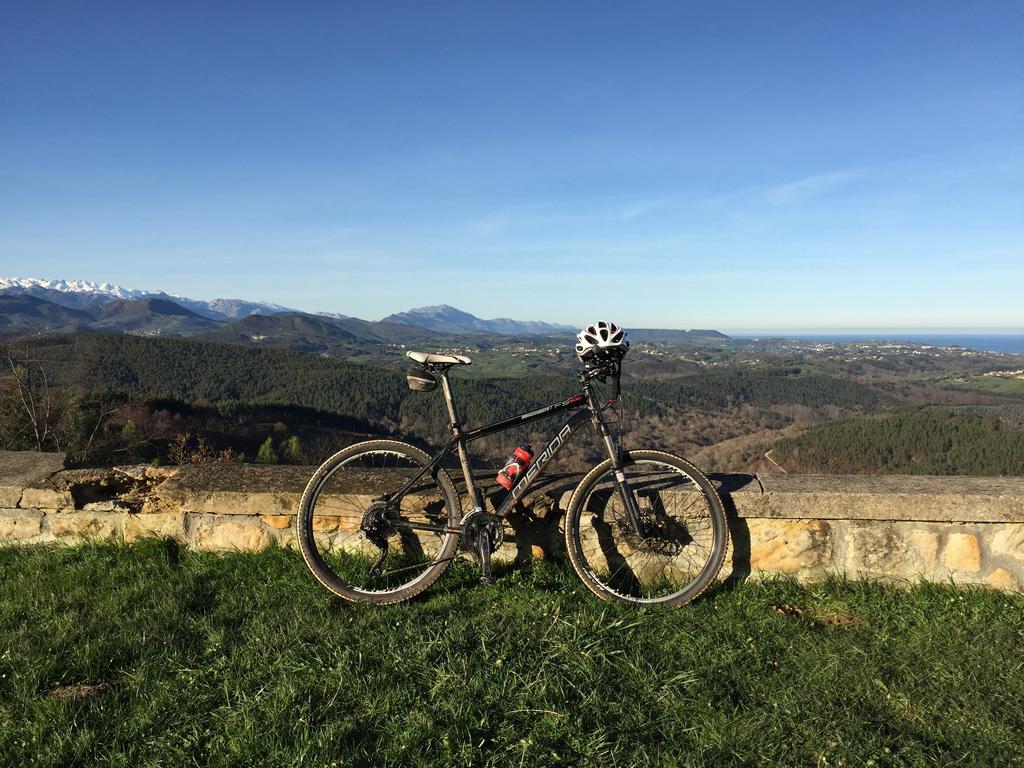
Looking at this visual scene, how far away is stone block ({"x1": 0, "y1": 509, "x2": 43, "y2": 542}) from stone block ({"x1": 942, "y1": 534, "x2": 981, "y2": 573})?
665 centimetres

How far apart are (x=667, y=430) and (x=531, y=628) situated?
88.5m

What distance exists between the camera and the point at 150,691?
2646 mm

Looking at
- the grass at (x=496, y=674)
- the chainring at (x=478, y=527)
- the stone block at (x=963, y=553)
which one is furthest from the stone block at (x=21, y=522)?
the stone block at (x=963, y=553)

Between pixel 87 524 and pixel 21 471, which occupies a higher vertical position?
pixel 21 471

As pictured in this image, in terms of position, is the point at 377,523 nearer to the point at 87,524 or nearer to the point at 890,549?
the point at 87,524

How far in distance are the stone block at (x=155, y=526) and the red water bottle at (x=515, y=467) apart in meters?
2.51

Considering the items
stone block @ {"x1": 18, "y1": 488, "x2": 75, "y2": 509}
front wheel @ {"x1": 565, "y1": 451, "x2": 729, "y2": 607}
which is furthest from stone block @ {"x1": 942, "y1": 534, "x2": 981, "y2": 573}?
stone block @ {"x1": 18, "y1": 488, "x2": 75, "y2": 509}

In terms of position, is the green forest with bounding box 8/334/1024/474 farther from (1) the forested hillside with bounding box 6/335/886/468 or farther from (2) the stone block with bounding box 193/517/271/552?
(2) the stone block with bounding box 193/517/271/552

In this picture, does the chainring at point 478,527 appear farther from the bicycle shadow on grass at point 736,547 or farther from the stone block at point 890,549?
the stone block at point 890,549

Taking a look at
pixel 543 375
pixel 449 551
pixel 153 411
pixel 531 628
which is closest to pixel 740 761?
pixel 531 628

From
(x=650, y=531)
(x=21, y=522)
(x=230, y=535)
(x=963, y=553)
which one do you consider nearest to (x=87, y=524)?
(x=21, y=522)

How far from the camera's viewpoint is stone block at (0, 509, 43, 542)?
4.41 m

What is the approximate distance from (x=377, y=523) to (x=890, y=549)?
3464 millimetres

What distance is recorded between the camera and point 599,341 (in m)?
3.75
